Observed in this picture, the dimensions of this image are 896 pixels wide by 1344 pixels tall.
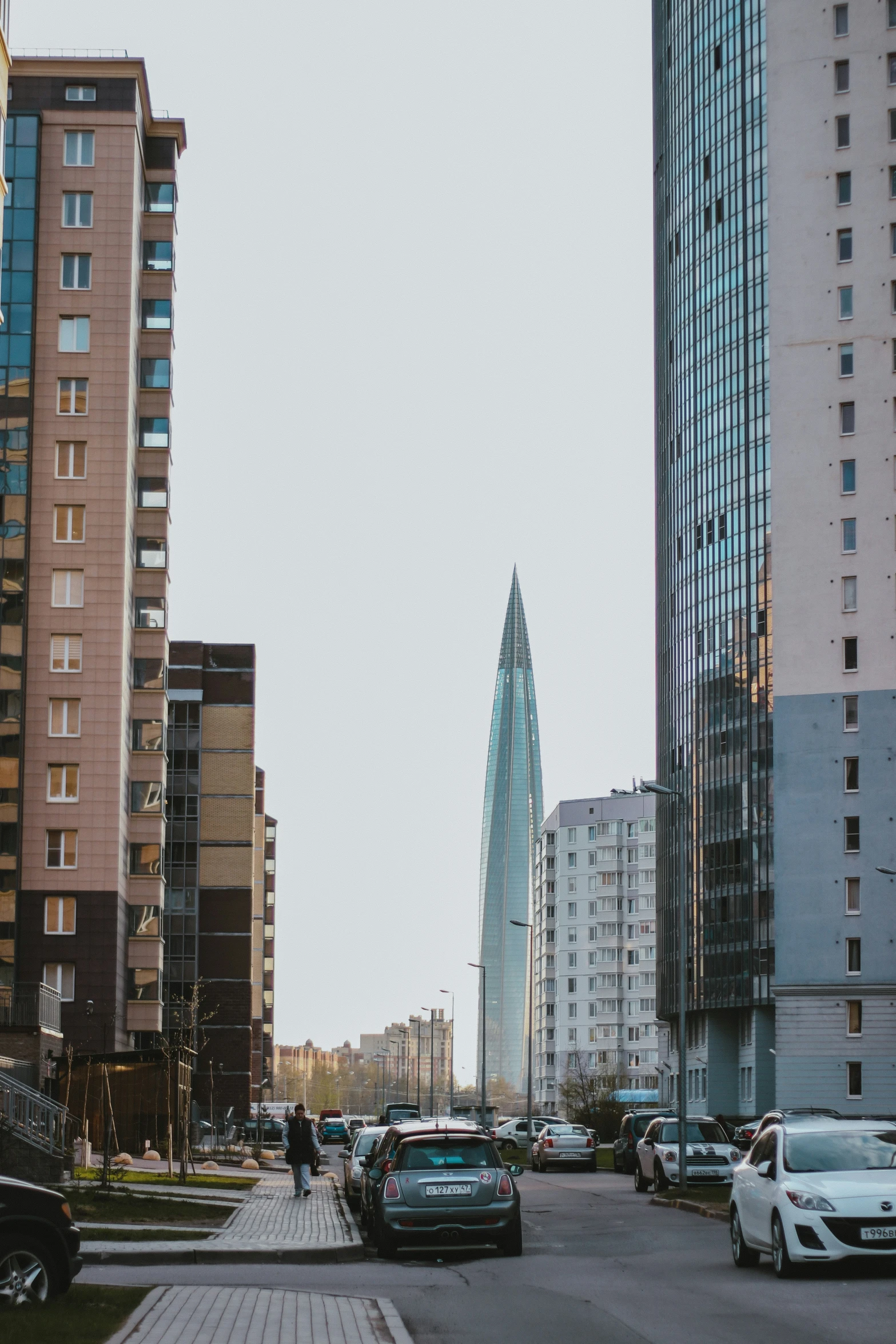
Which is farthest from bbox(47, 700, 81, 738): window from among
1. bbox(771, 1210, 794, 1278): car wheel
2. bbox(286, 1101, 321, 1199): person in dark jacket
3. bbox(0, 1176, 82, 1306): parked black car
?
bbox(0, 1176, 82, 1306): parked black car

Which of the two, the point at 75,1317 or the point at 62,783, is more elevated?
the point at 62,783

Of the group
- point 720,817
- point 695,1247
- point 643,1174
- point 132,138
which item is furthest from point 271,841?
point 695,1247

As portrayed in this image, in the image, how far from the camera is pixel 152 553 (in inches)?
2584

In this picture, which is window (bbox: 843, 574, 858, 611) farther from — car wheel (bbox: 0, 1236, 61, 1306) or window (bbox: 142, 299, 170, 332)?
car wheel (bbox: 0, 1236, 61, 1306)

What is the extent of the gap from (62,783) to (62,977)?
6.73m

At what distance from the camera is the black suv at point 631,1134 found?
144 ft

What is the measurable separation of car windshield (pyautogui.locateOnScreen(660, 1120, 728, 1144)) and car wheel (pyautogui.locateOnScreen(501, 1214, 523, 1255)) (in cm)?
1692

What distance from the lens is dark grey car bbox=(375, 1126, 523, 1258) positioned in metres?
18.8

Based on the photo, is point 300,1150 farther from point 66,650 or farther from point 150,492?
point 150,492

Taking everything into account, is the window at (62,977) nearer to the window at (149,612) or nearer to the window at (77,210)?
the window at (149,612)

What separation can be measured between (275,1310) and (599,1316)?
94.9 inches

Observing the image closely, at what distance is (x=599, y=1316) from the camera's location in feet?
42.8

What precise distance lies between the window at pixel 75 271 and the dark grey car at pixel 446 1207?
163 ft

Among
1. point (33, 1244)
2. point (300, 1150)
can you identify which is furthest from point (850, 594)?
point (33, 1244)
